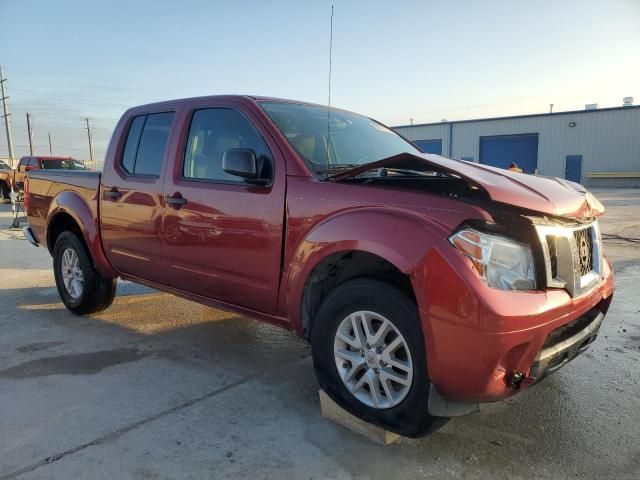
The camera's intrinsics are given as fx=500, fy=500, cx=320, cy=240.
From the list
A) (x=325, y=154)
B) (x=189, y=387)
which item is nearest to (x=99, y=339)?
(x=189, y=387)

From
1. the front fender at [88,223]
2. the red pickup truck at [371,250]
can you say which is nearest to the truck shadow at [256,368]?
the red pickup truck at [371,250]

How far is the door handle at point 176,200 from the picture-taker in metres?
3.54

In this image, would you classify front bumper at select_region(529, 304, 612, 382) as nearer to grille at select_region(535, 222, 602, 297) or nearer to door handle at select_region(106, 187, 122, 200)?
grille at select_region(535, 222, 602, 297)

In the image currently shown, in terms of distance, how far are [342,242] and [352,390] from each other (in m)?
0.79

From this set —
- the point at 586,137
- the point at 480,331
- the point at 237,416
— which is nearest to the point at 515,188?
the point at 480,331

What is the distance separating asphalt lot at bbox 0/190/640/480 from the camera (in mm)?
2387

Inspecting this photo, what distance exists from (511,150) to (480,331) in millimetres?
38213

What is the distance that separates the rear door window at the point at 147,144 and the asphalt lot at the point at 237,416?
1436mm

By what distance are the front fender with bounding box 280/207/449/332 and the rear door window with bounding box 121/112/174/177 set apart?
1.68 metres

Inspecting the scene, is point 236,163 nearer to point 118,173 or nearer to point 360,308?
point 360,308

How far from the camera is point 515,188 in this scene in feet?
8.00

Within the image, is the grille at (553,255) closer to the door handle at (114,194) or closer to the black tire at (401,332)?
the black tire at (401,332)

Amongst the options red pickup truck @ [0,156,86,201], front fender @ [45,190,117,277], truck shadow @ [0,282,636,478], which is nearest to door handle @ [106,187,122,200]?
front fender @ [45,190,117,277]

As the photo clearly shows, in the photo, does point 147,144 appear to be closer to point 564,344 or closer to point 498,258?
point 498,258
